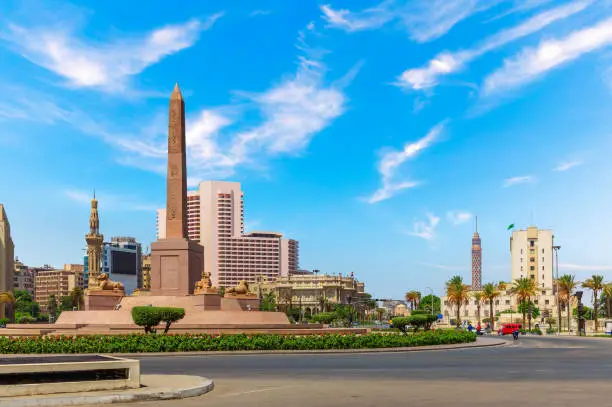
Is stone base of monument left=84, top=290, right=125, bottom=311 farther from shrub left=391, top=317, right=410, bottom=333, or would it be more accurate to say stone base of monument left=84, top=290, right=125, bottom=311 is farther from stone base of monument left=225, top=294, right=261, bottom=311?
shrub left=391, top=317, right=410, bottom=333

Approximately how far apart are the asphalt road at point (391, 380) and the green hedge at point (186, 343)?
266cm

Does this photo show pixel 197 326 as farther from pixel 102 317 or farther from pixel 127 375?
pixel 127 375

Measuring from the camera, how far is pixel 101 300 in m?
50.4

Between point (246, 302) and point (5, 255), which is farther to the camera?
point (5, 255)

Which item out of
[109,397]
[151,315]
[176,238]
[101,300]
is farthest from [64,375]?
[101,300]

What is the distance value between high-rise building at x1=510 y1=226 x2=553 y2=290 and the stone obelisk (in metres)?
150

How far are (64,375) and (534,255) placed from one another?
183949 mm

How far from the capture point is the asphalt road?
51.1 feet

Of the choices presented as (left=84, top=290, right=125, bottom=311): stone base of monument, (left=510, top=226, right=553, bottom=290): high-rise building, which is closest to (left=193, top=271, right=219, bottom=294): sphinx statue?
(left=84, top=290, right=125, bottom=311): stone base of monument

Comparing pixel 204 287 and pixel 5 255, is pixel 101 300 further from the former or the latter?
pixel 5 255

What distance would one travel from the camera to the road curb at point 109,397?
1449 cm

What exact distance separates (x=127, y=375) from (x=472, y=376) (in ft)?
32.6

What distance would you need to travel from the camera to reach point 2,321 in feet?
339

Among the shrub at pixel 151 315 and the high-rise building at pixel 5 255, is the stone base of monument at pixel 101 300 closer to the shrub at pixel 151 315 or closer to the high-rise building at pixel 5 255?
the shrub at pixel 151 315
